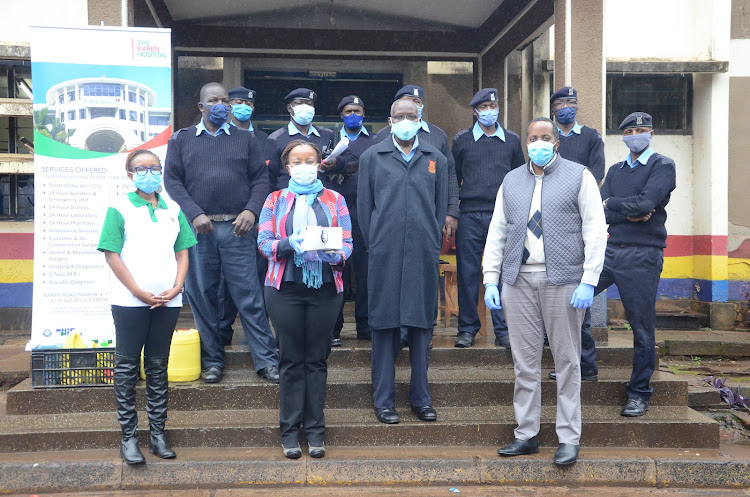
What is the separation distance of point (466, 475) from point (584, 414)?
115 centimetres

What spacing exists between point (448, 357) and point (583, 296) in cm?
165

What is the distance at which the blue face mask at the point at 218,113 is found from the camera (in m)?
5.61

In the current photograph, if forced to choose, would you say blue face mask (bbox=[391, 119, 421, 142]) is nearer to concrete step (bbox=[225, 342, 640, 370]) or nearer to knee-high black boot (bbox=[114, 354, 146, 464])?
concrete step (bbox=[225, 342, 640, 370])

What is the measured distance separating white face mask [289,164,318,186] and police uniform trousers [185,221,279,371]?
3.29ft

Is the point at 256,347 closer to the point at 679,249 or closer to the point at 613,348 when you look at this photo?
the point at 613,348

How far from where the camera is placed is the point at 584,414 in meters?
5.39

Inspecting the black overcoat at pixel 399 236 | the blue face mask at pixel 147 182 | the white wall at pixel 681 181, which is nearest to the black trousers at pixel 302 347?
the black overcoat at pixel 399 236

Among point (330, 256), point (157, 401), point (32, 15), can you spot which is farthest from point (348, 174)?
point (32, 15)

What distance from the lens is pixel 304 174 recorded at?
15.7 feet

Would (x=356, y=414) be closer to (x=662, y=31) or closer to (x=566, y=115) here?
(x=566, y=115)

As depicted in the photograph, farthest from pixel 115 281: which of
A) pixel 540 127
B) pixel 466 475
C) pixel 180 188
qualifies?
pixel 540 127

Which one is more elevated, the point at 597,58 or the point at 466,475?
the point at 597,58

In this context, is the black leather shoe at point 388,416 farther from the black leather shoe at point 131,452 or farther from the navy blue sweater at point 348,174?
the navy blue sweater at point 348,174

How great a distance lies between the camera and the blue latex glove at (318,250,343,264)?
464 centimetres
